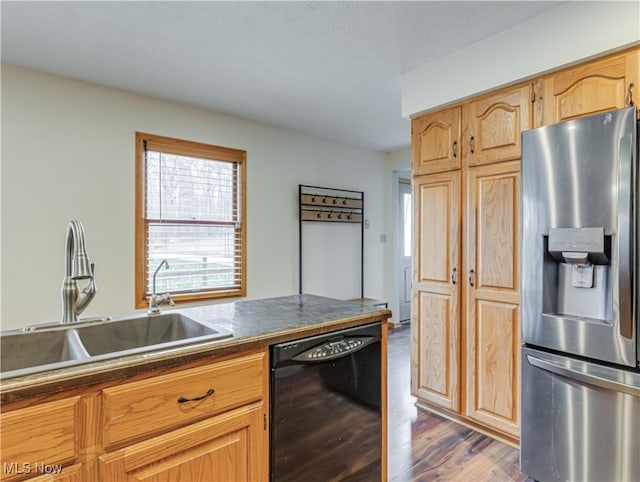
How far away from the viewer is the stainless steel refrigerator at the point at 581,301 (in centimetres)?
151

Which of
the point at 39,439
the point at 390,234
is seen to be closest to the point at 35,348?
the point at 39,439

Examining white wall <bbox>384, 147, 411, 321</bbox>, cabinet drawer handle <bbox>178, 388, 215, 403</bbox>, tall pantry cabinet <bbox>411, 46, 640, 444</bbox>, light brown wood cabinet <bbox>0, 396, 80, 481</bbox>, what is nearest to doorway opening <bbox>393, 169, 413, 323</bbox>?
white wall <bbox>384, 147, 411, 321</bbox>

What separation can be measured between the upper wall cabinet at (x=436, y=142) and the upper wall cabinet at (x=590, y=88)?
55 centimetres

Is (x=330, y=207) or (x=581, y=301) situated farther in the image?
(x=330, y=207)

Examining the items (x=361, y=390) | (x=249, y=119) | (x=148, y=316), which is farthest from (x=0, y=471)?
(x=249, y=119)

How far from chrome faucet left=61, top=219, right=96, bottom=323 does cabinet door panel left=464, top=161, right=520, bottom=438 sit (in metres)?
2.08

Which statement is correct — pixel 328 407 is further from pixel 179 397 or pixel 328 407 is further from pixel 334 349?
pixel 179 397

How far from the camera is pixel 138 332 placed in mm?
1493

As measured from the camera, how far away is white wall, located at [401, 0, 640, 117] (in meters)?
1.77

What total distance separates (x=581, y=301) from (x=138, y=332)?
1.94 meters

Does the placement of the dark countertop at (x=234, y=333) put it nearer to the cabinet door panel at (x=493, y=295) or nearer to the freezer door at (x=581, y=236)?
the freezer door at (x=581, y=236)

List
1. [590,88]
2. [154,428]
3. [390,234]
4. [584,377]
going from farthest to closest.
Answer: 1. [390,234]
2. [590,88]
3. [584,377]
4. [154,428]

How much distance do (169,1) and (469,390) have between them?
2.83 m

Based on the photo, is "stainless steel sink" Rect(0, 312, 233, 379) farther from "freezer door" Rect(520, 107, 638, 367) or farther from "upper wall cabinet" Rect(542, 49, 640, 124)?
"upper wall cabinet" Rect(542, 49, 640, 124)
